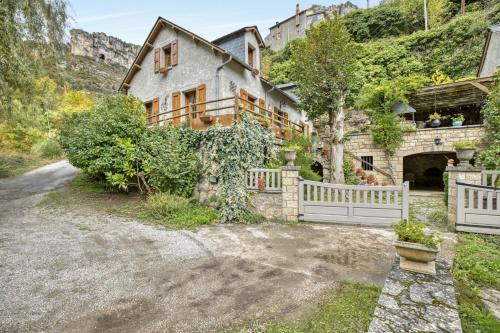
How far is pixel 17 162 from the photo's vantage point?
50.5ft

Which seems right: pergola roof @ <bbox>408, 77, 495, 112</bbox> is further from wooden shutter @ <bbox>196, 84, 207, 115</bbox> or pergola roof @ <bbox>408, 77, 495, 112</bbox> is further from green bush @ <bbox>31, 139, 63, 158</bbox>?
green bush @ <bbox>31, 139, 63, 158</bbox>

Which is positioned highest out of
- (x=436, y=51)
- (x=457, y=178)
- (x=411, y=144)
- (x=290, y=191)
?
(x=436, y=51)

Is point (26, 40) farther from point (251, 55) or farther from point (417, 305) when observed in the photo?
point (417, 305)

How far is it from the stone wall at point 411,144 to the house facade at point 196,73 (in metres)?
3.90

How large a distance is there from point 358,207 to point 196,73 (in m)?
9.05

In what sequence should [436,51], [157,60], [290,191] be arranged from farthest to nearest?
[436,51] < [157,60] < [290,191]

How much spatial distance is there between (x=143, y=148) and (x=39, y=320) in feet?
20.5

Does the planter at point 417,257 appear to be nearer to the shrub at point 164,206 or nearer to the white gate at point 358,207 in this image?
the white gate at point 358,207

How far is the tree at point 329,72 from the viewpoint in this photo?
8047 millimetres

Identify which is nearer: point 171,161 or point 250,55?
point 171,161

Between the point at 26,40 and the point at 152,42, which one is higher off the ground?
the point at 152,42

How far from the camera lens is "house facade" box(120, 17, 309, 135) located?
34.3ft

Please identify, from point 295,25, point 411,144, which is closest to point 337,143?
point 411,144

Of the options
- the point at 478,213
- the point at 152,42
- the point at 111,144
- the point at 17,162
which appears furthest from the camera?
the point at 17,162
